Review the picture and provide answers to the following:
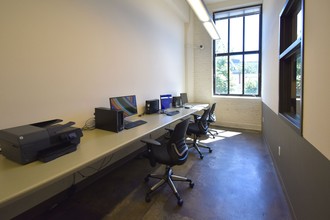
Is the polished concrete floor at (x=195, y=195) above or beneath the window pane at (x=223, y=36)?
beneath

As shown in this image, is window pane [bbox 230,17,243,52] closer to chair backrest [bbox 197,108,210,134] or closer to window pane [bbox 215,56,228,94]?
window pane [bbox 215,56,228,94]

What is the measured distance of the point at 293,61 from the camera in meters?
2.37

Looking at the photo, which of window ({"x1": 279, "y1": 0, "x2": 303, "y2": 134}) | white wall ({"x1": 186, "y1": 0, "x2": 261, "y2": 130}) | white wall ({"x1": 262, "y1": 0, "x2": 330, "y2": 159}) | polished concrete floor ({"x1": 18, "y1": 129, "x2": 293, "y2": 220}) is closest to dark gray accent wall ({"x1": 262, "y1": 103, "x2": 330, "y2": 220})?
white wall ({"x1": 262, "y1": 0, "x2": 330, "y2": 159})

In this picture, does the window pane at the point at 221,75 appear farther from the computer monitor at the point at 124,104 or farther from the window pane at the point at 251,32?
the computer monitor at the point at 124,104

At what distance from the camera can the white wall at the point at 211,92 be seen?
17.3 feet

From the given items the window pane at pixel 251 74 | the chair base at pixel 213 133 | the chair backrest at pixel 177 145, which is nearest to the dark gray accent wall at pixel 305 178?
the chair backrest at pixel 177 145

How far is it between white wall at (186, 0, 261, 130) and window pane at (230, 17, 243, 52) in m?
0.43

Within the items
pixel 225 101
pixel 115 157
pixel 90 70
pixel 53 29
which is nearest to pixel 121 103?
pixel 90 70

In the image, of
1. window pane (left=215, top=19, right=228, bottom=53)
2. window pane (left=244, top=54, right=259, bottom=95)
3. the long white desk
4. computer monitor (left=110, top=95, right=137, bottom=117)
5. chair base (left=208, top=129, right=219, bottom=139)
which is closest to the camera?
the long white desk

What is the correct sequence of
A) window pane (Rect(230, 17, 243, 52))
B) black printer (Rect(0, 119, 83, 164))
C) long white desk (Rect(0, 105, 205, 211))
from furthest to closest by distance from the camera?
1. window pane (Rect(230, 17, 243, 52))
2. black printer (Rect(0, 119, 83, 164))
3. long white desk (Rect(0, 105, 205, 211))

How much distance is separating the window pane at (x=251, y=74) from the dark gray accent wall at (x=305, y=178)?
137 inches

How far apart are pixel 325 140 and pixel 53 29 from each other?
2.63m

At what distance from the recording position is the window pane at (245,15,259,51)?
5164 mm

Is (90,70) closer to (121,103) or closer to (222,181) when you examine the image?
(121,103)
